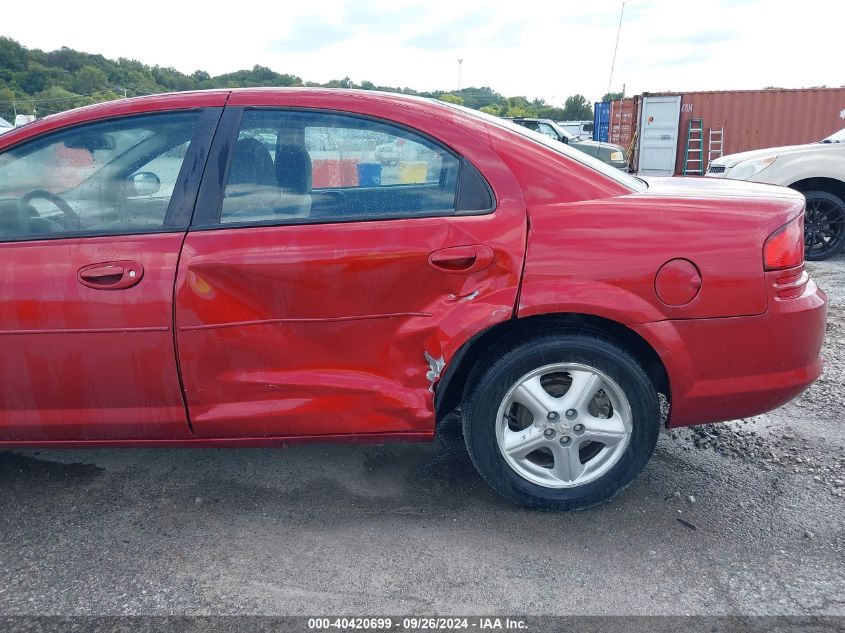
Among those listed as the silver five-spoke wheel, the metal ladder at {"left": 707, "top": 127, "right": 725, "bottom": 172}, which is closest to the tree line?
the metal ladder at {"left": 707, "top": 127, "right": 725, "bottom": 172}

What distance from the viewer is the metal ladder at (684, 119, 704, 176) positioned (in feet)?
56.0

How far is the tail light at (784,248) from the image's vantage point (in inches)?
94.3

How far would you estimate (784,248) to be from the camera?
2.42m

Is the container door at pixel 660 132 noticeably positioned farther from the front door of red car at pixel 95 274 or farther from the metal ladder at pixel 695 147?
the front door of red car at pixel 95 274

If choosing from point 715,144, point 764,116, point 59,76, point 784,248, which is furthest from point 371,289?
point 59,76

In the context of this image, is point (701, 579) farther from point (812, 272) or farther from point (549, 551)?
point (812, 272)

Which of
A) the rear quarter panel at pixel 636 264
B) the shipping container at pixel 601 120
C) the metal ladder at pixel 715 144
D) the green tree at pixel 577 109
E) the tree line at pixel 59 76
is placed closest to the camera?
the rear quarter panel at pixel 636 264

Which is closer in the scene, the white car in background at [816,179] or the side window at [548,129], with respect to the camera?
the white car in background at [816,179]

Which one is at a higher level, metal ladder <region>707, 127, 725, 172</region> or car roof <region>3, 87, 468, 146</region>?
car roof <region>3, 87, 468, 146</region>

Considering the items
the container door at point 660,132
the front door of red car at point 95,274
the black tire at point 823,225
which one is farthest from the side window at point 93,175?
the container door at point 660,132

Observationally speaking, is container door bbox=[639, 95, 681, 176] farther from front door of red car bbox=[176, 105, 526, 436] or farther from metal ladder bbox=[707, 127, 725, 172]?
front door of red car bbox=[176, 105, 526, 436]

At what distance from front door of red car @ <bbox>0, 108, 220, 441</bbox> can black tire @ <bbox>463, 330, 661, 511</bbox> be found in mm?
1140

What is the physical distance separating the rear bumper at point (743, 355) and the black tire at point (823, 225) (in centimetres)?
537

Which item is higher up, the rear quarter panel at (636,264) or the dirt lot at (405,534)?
the rear quarter panel at (636,264)
